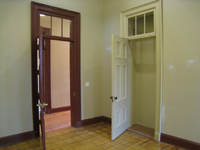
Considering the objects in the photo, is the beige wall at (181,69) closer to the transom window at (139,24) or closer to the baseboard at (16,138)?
the transom window at (139,24)

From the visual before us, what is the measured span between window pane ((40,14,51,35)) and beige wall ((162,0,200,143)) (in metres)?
2.50

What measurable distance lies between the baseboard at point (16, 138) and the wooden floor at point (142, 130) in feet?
7.59

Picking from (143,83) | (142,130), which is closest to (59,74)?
(143,83)

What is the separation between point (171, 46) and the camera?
3.08 metres

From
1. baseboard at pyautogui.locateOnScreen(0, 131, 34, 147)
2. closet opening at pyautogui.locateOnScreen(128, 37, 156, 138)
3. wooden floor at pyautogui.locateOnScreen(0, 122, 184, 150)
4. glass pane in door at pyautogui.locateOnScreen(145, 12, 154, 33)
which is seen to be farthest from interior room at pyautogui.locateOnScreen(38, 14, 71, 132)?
glass pane in door at pyautogui.locateOnScreen(145, 12, 154, 33)

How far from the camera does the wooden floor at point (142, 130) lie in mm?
3538

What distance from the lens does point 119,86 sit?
139 inches

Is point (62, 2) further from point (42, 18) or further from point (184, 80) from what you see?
point (184, 80)

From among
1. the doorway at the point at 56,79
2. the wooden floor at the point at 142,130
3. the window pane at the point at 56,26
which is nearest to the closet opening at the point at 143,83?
the wooden floor at the point at 142,130

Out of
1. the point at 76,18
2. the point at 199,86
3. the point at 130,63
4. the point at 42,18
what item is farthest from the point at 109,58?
the point at 199,86

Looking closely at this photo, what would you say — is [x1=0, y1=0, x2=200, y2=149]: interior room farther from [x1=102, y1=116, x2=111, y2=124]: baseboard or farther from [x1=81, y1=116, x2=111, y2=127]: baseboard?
[x1=102, y1=116, x2=111, y2=124]: baseboard

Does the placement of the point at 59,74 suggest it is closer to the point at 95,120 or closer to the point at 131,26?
the point at 95,120

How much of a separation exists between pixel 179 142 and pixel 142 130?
0.94 m

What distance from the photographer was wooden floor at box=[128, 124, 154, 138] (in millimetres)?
3538
